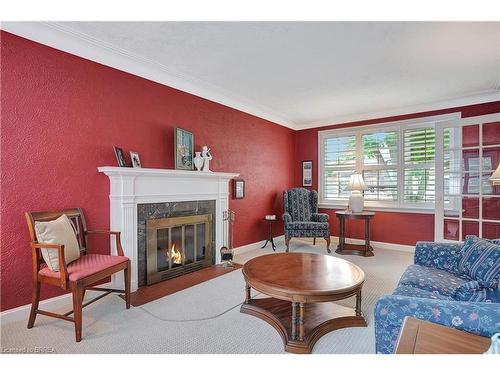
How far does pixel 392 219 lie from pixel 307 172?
74.6 inches

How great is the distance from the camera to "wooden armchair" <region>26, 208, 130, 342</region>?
76.1 inches

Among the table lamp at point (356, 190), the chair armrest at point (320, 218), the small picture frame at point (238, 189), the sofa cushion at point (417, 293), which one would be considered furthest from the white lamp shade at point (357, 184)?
the sofa cushion at point (417, 293)

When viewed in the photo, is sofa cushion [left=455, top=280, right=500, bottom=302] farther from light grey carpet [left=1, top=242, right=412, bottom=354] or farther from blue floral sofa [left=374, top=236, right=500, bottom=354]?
light grey carpet [left=1, top=242, right=412, bottom=354]

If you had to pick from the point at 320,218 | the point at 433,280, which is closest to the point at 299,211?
the point at 320,218

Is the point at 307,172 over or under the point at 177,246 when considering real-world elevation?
over

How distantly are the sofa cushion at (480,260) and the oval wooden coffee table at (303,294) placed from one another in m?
0.77

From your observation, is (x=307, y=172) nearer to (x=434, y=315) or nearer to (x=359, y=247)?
(x=359, y=247)

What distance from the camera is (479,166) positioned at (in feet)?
11.7

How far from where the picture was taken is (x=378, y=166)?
503cm

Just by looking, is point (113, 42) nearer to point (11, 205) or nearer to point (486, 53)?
point (11, 205)

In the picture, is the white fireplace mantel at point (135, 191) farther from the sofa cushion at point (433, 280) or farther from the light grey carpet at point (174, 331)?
the sofa cushion at point (433, 280)

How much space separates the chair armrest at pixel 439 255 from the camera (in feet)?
7.61
